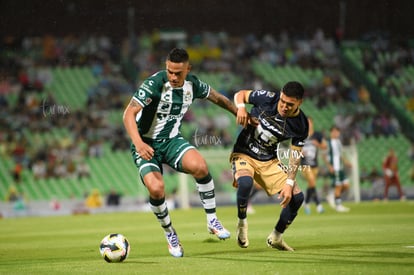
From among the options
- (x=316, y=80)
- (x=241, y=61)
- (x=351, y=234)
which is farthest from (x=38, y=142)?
(x=351, y=234)

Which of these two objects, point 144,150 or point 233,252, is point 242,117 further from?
→ point 233,252

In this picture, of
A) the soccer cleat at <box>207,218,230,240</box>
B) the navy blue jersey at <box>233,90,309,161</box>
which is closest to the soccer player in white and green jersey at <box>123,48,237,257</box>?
the soccer cleat at <box>207,218,230,240</box>

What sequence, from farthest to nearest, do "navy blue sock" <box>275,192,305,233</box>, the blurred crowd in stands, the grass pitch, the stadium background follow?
the blurred crowd in stands → the stadium background → "navy blue sock" <box>275,192,305,233</box> → the grass pitch

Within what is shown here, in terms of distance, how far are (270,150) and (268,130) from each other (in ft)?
1.41

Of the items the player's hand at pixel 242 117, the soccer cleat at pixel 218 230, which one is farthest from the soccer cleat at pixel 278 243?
the player's hand at pixel 242 117

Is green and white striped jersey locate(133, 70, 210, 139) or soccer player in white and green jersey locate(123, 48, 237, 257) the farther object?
green and white striped jersey locate(133, 70, 210, 139)

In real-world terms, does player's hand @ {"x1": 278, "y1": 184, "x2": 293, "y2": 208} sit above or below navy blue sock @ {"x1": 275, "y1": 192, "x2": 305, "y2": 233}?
above

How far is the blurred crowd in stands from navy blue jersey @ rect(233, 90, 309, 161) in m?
20.7

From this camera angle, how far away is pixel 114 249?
9.46 meters

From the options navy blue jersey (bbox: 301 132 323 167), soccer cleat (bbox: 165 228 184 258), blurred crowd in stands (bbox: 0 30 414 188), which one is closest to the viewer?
soccer cleat (bbox: 165 228 184 258)

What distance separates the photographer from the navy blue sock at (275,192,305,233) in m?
10.4

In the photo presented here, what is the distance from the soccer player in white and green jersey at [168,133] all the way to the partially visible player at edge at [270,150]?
447 mm

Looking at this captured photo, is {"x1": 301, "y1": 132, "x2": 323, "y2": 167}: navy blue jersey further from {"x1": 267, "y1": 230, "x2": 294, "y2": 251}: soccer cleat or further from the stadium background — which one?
{"x1": 267, "y1": 230, "x2": 294, "y2": 251}: soccer cleat

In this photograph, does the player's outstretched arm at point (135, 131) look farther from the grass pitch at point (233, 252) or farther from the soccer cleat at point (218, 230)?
the soccer cleat at point (218, 230)
